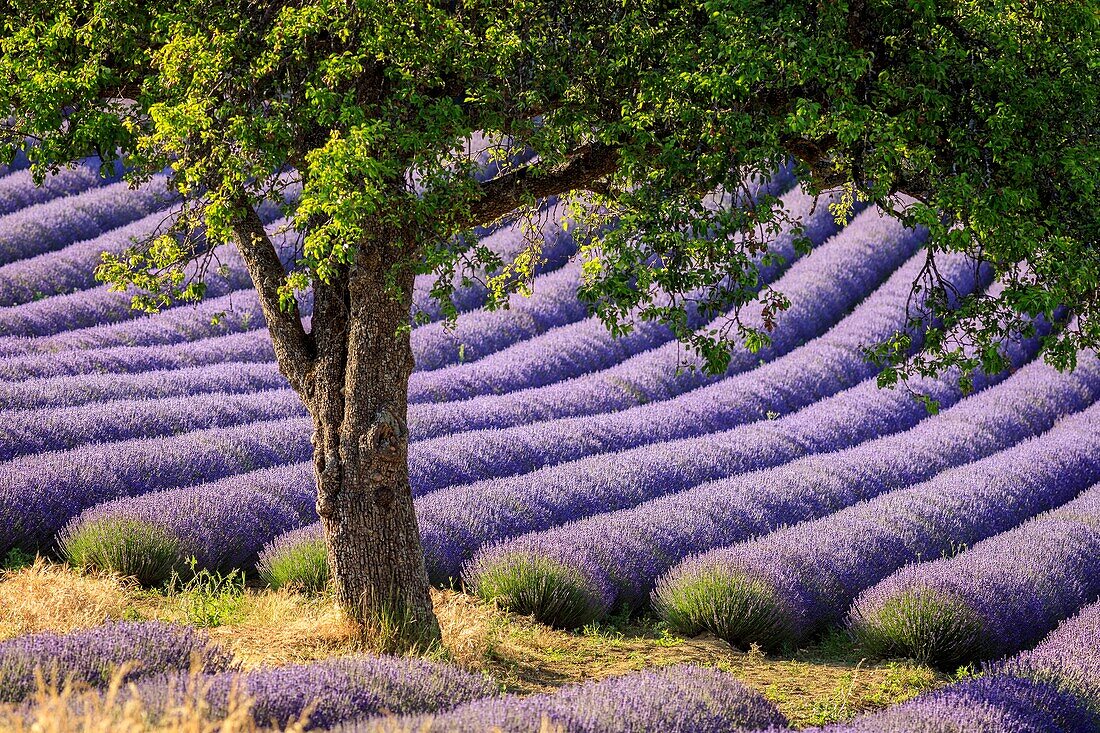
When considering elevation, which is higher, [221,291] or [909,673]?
[221,291]

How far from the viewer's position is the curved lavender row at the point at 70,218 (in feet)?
49.8

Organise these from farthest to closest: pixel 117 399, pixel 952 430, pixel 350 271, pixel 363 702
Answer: pixel 952 430
pixel 117 399
pixel 350 271
pixel 363 702

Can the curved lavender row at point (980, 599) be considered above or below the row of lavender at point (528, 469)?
below

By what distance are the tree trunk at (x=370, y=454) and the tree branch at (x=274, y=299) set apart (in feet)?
0.41

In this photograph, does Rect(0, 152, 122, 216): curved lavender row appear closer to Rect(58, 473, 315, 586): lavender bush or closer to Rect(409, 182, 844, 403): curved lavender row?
Rect(409, 182, 844, 403): curved lavender row

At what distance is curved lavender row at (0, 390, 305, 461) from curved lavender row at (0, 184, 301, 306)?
3.64m

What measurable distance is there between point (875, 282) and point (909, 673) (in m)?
11.0

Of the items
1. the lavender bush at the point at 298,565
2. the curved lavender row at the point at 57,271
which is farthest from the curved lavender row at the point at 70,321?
the lavender bush at the point at 298,565

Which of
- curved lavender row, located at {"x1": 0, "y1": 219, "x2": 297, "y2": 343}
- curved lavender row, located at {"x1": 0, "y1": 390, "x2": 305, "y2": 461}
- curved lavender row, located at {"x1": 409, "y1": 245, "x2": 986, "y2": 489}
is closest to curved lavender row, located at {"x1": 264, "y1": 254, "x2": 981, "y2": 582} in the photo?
curved lavender row, located at {"x1": 409, "y1": 245, "x2": 986, "y2": 489}

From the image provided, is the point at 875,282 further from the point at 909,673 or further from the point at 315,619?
the point at 315,619

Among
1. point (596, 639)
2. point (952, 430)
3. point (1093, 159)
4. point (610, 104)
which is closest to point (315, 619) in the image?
point (596, 639)

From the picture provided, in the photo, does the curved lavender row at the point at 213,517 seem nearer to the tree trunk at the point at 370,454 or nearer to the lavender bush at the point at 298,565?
the lavender bush at the point at 298,565

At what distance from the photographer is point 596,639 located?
6.70m

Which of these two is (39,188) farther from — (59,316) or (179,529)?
(179,529)
